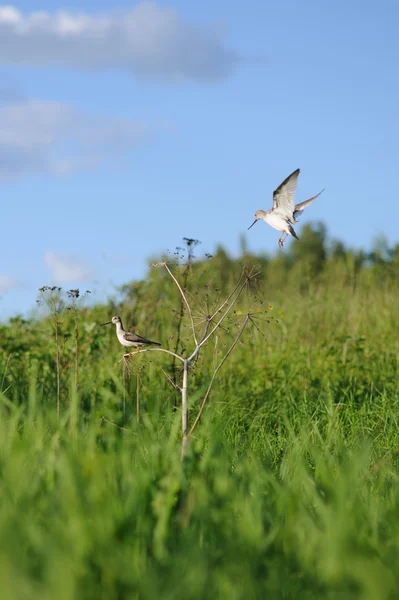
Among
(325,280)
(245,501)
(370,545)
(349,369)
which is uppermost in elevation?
(325,280)

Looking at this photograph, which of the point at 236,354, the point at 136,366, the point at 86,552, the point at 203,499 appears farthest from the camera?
the point at 236,354

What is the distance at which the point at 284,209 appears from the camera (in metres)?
5.27

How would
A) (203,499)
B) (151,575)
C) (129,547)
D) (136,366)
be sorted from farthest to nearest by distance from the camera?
(136,366) < (203,499) < (129,547) < (151,575)

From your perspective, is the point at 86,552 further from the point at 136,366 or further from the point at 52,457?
the point at 136,366

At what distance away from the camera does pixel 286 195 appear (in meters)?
5.20

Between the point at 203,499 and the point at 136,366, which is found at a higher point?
the point at 136,366

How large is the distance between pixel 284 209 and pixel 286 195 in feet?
0.36

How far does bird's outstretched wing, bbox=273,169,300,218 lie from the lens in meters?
5.17

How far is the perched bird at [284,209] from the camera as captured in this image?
5.18 m

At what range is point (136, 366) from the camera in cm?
470

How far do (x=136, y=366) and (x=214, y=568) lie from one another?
7.04 ft

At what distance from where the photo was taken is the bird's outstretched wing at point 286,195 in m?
5.17

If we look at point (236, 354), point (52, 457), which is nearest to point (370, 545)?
point (52, 457)

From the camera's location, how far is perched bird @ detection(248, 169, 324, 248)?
5.18 m
